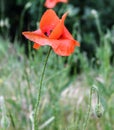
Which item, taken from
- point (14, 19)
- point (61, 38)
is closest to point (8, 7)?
point (14, 19)

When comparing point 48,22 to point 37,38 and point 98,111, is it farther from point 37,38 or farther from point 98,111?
point 98,111

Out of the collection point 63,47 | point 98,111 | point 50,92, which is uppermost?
point 63,47

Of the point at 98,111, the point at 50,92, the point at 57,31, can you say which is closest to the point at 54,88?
the point at 50,92

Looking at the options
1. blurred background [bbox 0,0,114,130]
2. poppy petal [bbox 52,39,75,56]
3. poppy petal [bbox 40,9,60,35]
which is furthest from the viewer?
blurred background [bbox 0,0,114,130]

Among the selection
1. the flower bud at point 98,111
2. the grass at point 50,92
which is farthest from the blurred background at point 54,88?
the flower bud at point 98,111

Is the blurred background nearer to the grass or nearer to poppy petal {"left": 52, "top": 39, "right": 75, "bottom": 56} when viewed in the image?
the grass

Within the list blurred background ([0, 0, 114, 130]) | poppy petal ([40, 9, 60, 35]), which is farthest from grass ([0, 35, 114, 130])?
poppy petal ([40, 9, 60, 35])

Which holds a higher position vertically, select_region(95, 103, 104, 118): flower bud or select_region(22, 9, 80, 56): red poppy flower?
select_region(22, 9, 80, 56): red poppy flower

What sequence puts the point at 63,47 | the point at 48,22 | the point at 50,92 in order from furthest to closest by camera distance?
the point at 50,92, the point at 48,22, the point at 63,47

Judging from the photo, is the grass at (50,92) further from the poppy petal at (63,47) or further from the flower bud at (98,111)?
the poppy petal at (63,47)
